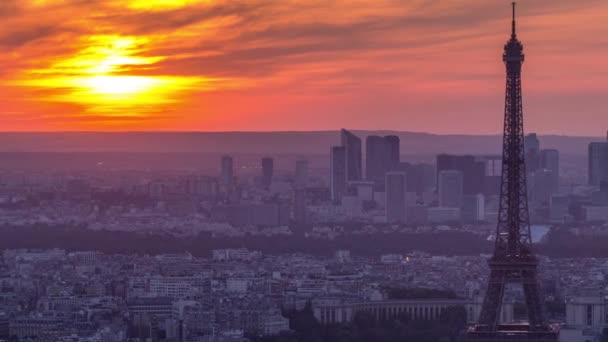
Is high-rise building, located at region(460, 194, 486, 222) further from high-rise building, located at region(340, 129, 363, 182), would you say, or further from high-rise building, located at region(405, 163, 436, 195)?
high-rise building, located at region(340, 129, 363, 182)

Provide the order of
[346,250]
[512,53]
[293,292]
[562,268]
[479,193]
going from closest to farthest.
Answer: [512,53], [293,292], [562,268], [346,250], [479,193]

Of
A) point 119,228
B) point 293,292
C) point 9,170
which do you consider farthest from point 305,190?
point 293,292

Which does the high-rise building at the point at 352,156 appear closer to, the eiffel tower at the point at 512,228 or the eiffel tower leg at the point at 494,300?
the eiffel tower at the point at 512,228

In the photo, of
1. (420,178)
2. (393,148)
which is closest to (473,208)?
(420,178)

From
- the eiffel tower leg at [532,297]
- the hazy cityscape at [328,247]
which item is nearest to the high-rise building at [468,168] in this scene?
the hazy cityscape at [328,247]

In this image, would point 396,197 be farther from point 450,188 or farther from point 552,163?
point 552,163

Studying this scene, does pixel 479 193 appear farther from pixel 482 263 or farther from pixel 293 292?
pixel 293 292
